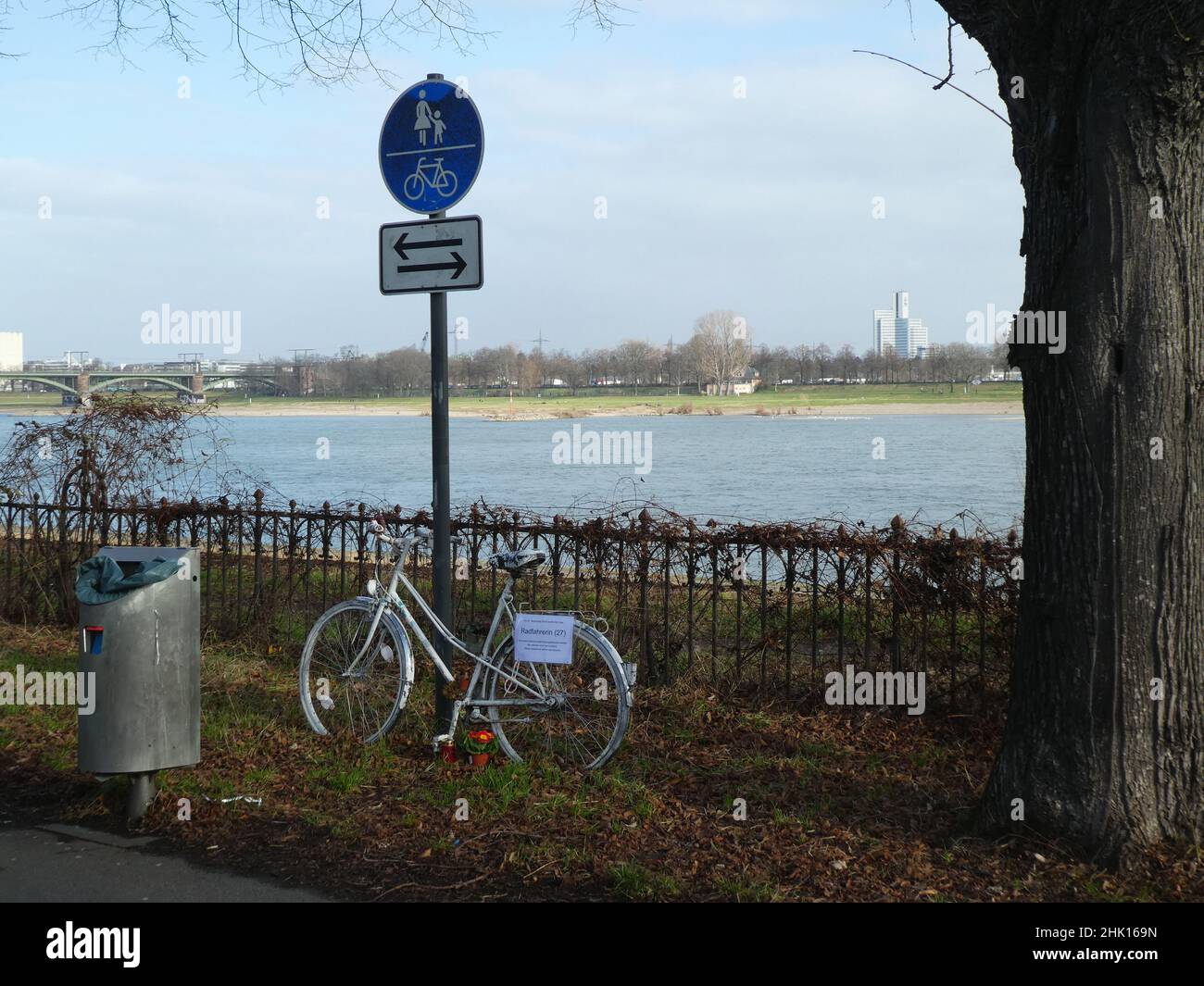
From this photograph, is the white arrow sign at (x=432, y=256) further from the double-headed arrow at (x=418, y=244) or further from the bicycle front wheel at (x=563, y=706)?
the bicycle front wheel at (x=563, y=706)

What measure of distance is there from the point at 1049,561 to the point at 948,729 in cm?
189

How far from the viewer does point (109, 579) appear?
5.17 meters

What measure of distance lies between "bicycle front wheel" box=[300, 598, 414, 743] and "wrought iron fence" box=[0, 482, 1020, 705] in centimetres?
47

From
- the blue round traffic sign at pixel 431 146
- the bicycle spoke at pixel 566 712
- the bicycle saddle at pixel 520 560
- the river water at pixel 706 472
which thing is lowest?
the bicycle spoke at pixel 566 712

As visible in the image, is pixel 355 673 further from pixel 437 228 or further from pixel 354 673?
pixel 437 228

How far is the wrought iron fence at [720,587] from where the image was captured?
20.3 feet

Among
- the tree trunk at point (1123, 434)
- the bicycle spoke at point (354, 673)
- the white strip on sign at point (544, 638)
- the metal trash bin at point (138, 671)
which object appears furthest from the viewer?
the bicycle spoke at point (354, 673)

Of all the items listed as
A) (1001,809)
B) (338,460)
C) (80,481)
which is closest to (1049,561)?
(1001,809)

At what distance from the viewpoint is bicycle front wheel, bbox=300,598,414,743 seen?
241 inches

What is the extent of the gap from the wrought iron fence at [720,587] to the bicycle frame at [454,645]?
13 cm

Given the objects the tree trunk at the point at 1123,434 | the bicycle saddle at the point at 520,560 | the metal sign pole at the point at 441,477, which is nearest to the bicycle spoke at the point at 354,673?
the metal sign pole at the point at 441,477

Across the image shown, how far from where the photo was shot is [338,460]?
3953cm

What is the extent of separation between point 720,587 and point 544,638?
1.48 m
